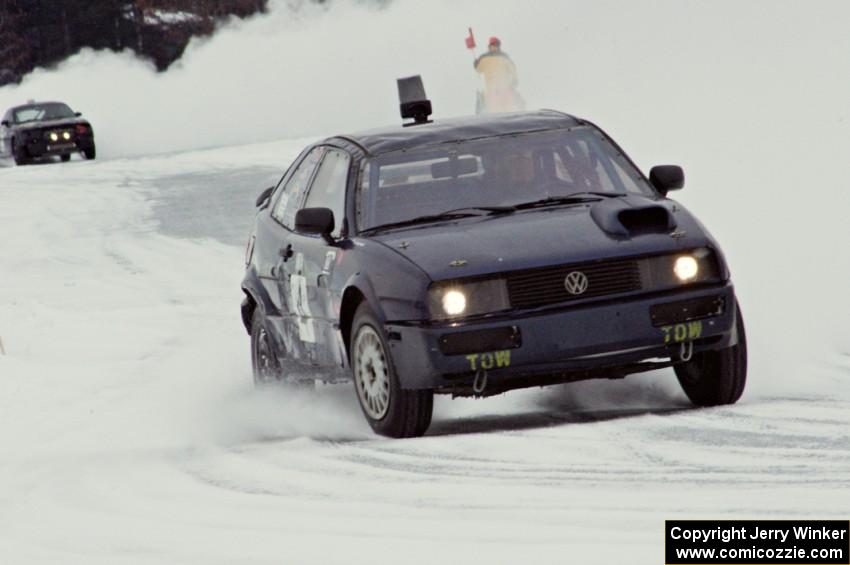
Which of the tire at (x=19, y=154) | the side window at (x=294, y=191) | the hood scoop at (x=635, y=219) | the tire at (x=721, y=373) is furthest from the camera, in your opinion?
the tire at (x=19, y=154)

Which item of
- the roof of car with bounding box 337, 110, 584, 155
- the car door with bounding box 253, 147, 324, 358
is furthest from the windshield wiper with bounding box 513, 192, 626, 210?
the car door with bounding box 253, 147, 324, 358

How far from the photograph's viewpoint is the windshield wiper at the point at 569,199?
8.94 meters

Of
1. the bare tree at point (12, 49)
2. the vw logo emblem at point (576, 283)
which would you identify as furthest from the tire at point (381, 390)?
the bare tree at point (12, 49)

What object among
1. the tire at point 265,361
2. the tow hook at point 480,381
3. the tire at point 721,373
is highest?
the tow hook at point 480,381

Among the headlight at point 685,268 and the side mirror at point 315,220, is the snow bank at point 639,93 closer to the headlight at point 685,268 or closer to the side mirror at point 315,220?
the headlight at point 685,268

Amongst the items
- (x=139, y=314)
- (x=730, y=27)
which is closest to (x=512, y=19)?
(x=730, y=27)

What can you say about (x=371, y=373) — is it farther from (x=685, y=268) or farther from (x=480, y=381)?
(x=685, y=268)

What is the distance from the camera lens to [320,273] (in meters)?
9.30

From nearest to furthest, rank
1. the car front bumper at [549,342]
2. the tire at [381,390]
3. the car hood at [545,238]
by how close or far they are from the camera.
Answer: the car front bumper at [549,342] → the car hood at [545,238] → the tire at [381,390]

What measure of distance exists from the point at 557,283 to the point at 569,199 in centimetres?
91

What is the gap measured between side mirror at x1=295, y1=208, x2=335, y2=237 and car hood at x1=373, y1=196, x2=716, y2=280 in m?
0.38

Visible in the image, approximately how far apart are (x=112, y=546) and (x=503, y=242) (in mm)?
2687

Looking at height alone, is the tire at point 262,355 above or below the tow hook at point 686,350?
below

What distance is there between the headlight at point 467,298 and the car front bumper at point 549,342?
0.06 meters
